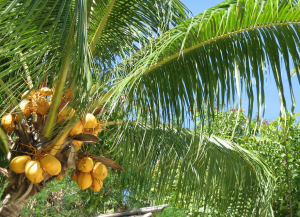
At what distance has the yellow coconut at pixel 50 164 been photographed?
210 centimetres

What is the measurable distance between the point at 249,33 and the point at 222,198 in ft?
7.10

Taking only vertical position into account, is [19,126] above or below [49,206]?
above

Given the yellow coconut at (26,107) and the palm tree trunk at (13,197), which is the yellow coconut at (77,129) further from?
the palm tree trunk at (13,197)

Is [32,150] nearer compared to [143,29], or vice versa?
[32,150]

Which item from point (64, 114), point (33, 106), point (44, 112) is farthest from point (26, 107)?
point (64, 114)

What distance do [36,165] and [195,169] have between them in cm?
173

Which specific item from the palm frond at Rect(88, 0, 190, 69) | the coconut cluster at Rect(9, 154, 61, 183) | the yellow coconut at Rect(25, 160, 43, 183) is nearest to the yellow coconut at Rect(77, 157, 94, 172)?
the coconut cluster at Rect(9, 154, 61, 183)

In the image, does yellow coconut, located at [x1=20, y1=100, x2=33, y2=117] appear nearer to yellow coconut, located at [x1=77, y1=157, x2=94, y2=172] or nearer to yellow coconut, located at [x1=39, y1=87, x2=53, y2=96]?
yellow coconut, located at [x1=39, y1=87, x2=53, y2=96]

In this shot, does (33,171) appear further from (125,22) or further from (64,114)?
(125,22)

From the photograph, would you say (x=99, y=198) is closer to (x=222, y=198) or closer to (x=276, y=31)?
(x=222, y=198)

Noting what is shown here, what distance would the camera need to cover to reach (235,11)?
2.11 m

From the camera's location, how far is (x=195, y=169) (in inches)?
128

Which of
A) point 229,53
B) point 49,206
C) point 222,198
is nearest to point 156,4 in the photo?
point 229,53

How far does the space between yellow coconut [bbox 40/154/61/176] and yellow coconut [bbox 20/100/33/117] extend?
434mm
